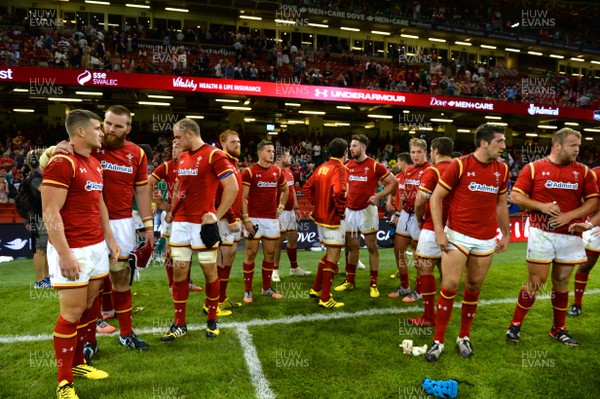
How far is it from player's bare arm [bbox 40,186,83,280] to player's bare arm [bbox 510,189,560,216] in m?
4.81

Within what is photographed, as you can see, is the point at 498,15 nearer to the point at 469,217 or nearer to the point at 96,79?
→ the point at 96,79

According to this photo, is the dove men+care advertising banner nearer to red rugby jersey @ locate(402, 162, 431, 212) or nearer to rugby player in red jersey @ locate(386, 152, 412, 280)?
rugby player in red jersey @ locate(386, 152, 412, 280)

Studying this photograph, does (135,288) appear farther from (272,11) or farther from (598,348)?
(272,11)

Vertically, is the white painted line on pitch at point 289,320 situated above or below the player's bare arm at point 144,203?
below

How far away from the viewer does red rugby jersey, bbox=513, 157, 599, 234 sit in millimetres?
4668

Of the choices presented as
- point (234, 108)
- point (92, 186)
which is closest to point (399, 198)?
point (92, 186)

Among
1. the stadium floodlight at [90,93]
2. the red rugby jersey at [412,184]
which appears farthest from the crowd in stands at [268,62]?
the red rugby jersey at [412,184]

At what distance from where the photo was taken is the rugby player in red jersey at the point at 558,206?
4.62 m

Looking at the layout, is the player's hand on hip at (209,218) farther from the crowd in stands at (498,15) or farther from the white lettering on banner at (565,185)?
the crowd in stands at (498,15)

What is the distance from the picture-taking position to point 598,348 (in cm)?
473

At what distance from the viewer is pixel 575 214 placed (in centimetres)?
455

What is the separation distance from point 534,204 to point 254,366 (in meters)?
3.71

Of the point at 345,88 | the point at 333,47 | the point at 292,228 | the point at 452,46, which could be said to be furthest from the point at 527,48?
the point at 292,228

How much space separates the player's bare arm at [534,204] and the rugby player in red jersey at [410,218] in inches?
74.1
